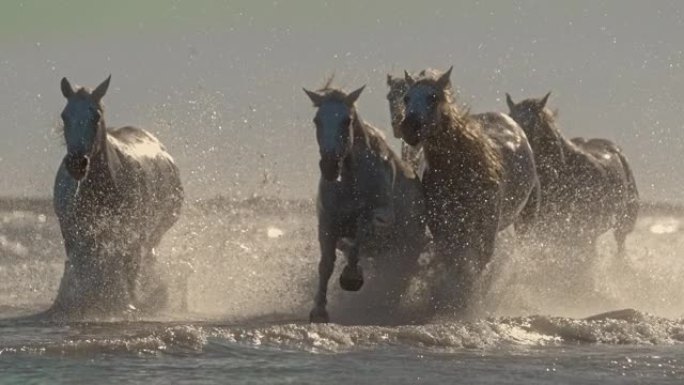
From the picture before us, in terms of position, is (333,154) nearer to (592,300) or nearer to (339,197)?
(339,197)

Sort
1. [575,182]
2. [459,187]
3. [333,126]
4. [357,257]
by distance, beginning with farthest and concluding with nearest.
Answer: [575,182]
[459,187]
[357,257]
[333,126]

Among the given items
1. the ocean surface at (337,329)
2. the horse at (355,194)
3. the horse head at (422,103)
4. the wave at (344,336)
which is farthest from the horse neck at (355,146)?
the wave at (344,336)

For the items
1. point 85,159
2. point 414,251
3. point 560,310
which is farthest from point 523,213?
point 85,159

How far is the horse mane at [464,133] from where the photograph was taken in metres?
11.6

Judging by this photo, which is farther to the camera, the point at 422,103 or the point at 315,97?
the point at 422,103

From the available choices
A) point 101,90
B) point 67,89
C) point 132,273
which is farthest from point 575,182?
point 67,89

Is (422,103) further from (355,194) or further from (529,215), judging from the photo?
(529,215)

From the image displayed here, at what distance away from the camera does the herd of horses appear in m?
10.9

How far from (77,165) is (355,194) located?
216 cm

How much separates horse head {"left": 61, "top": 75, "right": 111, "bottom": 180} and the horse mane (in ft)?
8.62

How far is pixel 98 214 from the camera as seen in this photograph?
11.8 metres

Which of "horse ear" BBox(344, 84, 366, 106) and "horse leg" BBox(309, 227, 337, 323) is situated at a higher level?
"horse ear" BBox(344, 84, 366, 106)

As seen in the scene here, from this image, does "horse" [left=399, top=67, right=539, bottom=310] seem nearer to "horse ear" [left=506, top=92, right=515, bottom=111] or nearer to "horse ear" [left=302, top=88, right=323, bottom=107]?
"horse ear" [left=302, top=88, right=323, bottom=107]

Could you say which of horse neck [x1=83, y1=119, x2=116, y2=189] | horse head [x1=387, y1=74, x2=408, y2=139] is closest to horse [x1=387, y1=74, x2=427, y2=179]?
horse head [x1=387, y1=74, x2=408, y2=139]
